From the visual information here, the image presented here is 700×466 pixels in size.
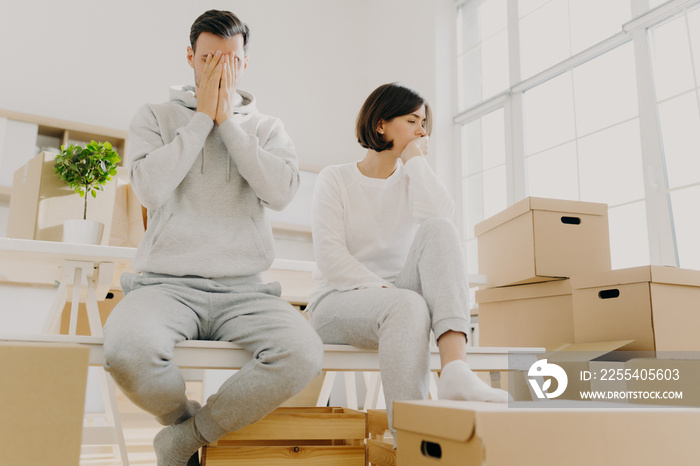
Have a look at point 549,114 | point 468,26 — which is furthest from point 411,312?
point 468,26

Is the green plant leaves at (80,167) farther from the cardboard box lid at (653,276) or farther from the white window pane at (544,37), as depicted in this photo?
the white window pane at (544,37)

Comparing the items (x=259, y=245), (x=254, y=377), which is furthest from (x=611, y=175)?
(x=254, y=377)

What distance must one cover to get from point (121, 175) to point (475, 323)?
1.88m

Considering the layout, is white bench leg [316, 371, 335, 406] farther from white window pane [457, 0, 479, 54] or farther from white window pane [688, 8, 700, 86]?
white window pane [457, 0, 479, 54]

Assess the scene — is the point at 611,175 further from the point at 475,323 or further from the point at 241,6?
the point at 241,6

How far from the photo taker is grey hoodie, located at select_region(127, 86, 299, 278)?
4.05ft

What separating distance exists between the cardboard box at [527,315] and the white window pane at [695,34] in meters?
1.14

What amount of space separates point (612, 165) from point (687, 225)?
0.48m

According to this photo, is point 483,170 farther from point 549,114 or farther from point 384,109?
point 384,109

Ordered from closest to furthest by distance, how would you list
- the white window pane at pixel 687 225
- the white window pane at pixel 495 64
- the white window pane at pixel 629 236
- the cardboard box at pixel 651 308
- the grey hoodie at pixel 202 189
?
the grey hoodie at pixel 202 189 → the cardboard box at pixel 651 308 → the white window pane at pixel 687 225 → the white window pane at pixel 629 236 → the white window pane at pixel 495 64

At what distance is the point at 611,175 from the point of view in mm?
2689

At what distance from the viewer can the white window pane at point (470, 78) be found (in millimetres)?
3699

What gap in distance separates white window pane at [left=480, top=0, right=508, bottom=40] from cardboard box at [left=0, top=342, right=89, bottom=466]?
10.8 feet

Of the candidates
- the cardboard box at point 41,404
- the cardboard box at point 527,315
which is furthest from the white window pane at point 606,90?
the cardboard box at point 41,404
